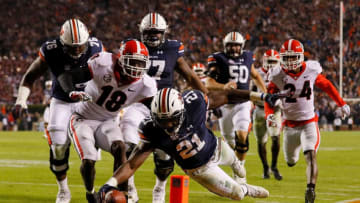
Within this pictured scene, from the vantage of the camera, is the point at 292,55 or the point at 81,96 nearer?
the point at 81,96

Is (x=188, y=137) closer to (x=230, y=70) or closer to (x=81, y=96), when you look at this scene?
(x=81, y=96)

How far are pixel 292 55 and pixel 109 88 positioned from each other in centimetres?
227

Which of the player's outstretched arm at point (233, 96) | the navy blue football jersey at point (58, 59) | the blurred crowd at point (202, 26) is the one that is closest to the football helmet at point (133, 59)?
the navy blue football jersey at point (58, 59)

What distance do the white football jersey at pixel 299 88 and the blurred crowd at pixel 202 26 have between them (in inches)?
660

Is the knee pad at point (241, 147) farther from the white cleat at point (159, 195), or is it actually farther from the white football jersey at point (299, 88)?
the white cleat at point (159, 195)

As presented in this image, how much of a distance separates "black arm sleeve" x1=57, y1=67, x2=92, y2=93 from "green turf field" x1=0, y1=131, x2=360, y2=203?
121 cm

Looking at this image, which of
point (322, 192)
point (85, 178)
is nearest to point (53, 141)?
point (85, 178)

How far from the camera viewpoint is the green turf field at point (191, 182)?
6.58m

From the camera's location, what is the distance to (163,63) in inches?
247

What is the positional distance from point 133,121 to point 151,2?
74.8 ft

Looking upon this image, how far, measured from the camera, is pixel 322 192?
23.0 feet

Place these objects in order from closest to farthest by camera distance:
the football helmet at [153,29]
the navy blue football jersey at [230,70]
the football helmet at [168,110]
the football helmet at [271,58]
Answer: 1. the football helmet at [168,110]
2. the football helmet at [153,29]
3. the navy blue football jersey at [230,70]
4. the football helmet at [271,58]

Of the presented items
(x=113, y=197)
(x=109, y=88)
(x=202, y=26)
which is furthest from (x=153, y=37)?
(x=202, y=26)

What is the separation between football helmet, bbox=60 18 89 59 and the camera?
18.2 feet
